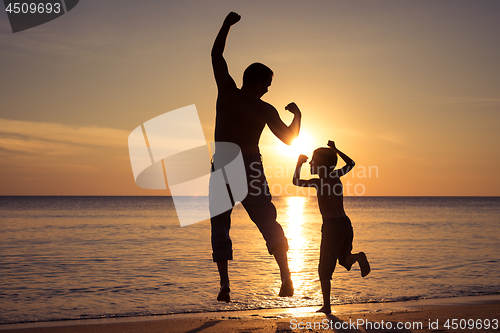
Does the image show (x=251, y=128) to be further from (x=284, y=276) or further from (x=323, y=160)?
(x=323, y=160)

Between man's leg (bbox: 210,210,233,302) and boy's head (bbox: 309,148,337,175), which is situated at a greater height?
boy's head (bbox: 309,148,337,175)

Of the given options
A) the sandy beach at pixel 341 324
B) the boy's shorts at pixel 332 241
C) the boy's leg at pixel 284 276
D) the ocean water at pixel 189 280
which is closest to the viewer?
the boy's leg at pixel 284 276

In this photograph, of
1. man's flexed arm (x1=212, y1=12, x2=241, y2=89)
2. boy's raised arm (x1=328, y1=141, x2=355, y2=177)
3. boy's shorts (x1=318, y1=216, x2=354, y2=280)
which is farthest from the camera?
boy's shorts (x1=318, y1=216, x2=354, y2=280)

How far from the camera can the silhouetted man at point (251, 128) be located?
10.4 ft

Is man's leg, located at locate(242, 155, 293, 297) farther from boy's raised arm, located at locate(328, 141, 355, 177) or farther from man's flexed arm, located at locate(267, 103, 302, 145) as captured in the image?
boy's raised arm, located at locate(328, 141, 355, 177)

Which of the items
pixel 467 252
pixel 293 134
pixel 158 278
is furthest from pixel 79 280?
pixel 467 252

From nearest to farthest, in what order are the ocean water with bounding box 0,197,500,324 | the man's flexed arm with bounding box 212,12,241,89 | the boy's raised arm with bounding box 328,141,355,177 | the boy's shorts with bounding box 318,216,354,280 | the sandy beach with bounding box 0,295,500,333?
the man's flexed arm with bounding box 212,12,241,89, the sandy beach with bounding box 0,295,500,333, the boy's raised arm with bounding box 328,141,355,177, the boy's shorts with bounding box 318,216,354,280, the ocean water with bounding box 0,197,500,324

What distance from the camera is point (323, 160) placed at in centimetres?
477

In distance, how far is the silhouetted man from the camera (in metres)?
3.17

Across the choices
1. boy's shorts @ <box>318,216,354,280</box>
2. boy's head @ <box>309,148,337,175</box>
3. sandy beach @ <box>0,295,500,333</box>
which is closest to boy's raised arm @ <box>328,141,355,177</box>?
boy's head @ <box>309,148,337,175</box>

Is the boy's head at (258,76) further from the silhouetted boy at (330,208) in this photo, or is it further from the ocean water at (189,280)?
the ocean water at (189,280)

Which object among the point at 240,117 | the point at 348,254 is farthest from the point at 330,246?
the point at 240,117

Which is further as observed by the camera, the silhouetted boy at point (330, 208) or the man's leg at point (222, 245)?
the silhouetted boy at point (330, 208)

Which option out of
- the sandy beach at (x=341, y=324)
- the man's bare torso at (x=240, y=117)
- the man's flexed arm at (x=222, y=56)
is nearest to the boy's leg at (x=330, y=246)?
the sandy beach at (x=341, y=324)
